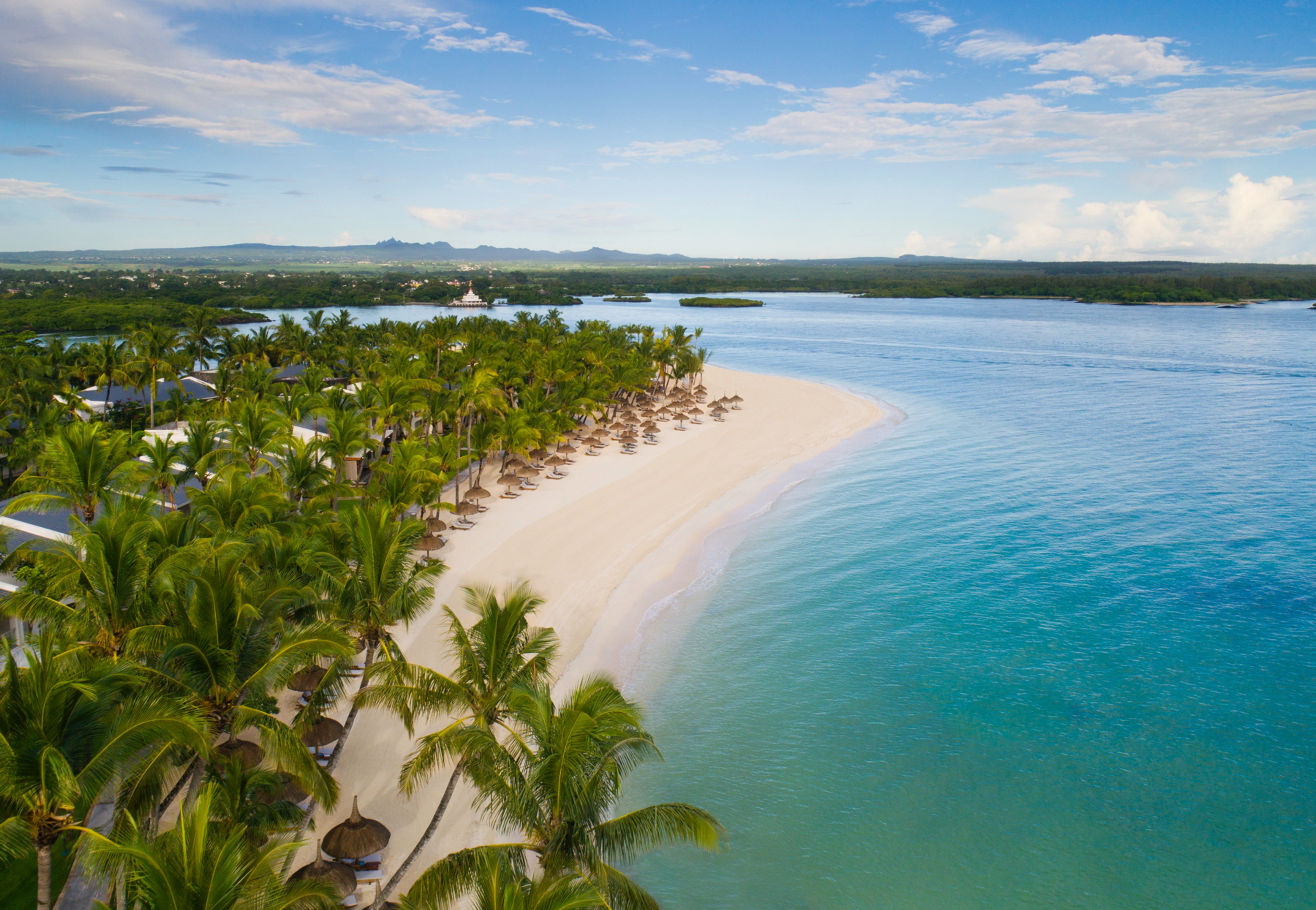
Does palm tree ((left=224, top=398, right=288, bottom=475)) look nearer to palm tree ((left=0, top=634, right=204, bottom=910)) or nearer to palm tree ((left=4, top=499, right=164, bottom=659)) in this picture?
palm tree ((left=4, top=499, right=164, bottom=659))

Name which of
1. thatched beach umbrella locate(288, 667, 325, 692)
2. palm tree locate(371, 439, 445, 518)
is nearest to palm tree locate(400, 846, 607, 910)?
thatched beach umbrella locate(288, 667, 325, 692)

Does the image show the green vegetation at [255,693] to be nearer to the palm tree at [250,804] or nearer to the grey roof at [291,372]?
the palm tree at [250,804]

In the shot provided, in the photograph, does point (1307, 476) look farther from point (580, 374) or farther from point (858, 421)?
point (580, 374)

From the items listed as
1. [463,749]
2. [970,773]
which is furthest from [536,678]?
[970,773]

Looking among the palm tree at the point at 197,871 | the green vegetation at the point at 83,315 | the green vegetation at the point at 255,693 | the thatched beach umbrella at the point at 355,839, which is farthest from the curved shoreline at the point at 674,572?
the green vegetation at the point at 83,315

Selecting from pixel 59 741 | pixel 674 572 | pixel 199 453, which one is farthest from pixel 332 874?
pixel 674 572
